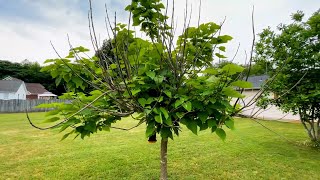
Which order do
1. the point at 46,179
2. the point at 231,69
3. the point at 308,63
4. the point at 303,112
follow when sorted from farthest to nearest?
1. the point at 303,112
2. the point at 308,63
3. the point at 46,179
4. the point at 231,69

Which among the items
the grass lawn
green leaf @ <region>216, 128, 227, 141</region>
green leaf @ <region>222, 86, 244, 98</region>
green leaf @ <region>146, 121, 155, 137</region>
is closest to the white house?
the grass lawn

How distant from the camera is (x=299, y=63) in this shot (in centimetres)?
706

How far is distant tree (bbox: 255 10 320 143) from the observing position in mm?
6902

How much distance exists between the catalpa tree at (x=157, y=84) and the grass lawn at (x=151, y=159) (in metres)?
2.44

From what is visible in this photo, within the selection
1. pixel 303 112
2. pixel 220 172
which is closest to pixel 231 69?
pixel 220 172

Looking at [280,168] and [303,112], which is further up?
[303,112]

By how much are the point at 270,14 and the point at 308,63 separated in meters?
4.75

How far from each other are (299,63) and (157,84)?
6.41m

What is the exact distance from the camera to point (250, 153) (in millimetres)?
7000

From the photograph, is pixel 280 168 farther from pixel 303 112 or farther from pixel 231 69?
pixel 231 69

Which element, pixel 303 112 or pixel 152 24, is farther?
pixel 303 112

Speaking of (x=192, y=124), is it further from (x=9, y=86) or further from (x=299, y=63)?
(x=9, y=86)

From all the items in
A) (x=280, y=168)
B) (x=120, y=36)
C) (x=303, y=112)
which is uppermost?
(x=120, y=36)

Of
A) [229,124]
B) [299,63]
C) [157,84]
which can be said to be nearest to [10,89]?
[299,63]
